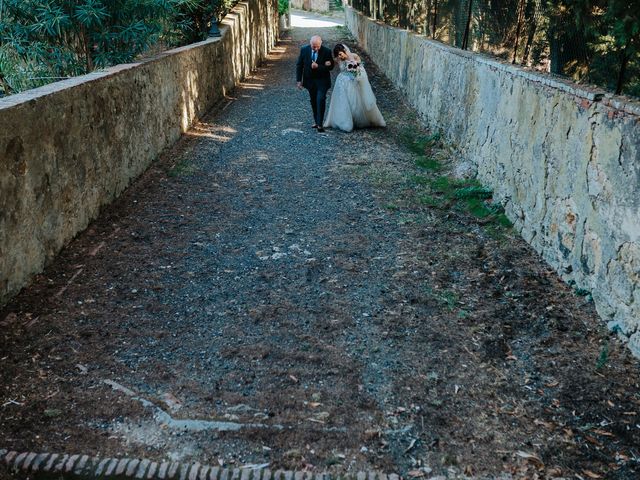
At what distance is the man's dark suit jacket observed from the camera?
34.3ft

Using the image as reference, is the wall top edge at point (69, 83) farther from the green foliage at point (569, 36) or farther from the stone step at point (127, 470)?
the green foliage at point (569, 36)

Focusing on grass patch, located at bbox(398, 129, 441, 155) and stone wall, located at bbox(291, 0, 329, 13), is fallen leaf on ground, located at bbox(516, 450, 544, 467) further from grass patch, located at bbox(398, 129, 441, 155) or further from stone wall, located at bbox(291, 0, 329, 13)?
stone wall, located at bbox(291, 0, 329, 13)

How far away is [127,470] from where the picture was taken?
10.1 ft

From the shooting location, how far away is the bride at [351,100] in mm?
10781

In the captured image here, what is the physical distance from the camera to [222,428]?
337 cm

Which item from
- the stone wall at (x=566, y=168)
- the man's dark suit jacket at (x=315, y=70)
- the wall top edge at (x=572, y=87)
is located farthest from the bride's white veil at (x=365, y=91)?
the wall top edge at (x=572, y=87)

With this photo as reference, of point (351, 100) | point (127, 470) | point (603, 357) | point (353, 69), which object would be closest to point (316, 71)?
point (353, 69)

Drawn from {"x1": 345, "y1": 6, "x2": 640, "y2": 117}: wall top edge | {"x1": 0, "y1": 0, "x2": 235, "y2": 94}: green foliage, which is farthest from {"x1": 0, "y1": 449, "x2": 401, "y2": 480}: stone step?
{"x1": 0, "y1": 0, "x2": 235, "y2": 94}: green foliage

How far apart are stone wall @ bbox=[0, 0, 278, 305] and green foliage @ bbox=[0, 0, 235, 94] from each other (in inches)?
20.8

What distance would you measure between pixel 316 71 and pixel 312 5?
53.2m

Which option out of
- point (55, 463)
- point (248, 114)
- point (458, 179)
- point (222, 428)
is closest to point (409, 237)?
point (458, 179)

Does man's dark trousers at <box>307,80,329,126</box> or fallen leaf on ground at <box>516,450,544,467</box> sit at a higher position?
man's dark trousers at <box>307,80,329,126</box>

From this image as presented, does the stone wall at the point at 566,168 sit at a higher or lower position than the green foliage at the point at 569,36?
lower

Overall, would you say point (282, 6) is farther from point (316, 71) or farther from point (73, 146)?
point (73, 146)
